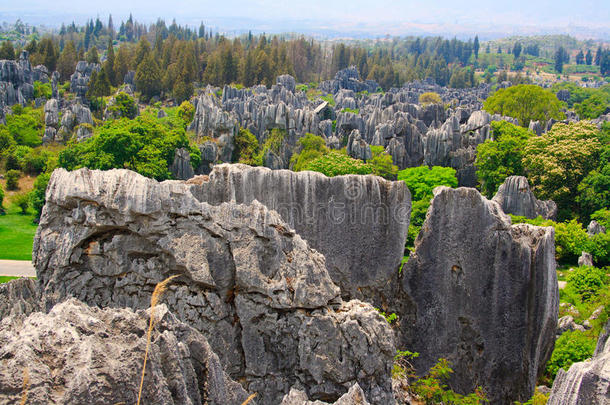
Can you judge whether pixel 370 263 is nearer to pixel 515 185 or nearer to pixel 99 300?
pixel 99 300

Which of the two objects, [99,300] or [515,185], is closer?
[99,300]

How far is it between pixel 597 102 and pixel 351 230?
229 feet

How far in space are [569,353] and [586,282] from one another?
751 cm

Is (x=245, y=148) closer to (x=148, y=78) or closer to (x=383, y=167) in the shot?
(x=383, y=167)

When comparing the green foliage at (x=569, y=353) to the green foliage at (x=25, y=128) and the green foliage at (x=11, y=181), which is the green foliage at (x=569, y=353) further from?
the green foliage at (x=25, y=128)

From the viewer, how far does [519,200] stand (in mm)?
27062

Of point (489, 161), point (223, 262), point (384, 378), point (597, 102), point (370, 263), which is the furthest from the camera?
point (597, 102)

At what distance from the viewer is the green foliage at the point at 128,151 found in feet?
96.9

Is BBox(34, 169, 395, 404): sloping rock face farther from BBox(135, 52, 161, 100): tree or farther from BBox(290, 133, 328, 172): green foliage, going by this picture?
BBox(135, 52, 161, 100): tree

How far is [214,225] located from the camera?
844 centimetres

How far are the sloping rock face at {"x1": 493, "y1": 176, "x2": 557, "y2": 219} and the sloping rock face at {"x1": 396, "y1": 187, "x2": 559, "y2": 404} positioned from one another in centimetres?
1547

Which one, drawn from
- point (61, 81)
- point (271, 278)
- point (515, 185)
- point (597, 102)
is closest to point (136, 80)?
point (61, 81)

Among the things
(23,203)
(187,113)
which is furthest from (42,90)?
(23,203)

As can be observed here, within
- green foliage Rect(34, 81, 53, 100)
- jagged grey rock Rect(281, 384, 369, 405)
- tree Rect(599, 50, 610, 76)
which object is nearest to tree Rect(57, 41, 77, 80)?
green foliage Rect(34, 81, 53, 100)
